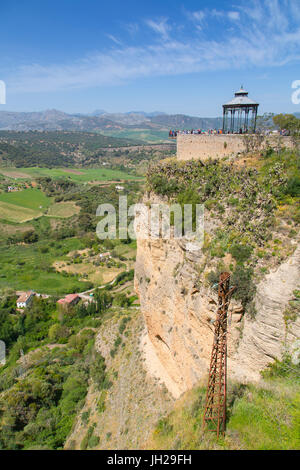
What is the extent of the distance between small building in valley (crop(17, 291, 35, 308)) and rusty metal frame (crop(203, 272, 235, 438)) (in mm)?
36081

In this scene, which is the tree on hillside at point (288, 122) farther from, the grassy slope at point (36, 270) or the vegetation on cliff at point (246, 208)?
the grassy slope at point (36, 270)

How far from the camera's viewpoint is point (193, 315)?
40.3 feet

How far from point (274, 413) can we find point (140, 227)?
10.9m

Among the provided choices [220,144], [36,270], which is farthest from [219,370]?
[36,270]

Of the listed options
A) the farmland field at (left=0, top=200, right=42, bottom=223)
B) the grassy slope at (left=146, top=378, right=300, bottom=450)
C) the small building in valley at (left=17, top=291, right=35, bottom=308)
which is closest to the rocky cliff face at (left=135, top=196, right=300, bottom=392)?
the grassy slope at (left=146, top=378, right=300, bottom=450)

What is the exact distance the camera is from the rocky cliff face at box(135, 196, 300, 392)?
9461mm

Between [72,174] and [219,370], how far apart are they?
11999 centimetres

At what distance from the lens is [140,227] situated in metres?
17.2

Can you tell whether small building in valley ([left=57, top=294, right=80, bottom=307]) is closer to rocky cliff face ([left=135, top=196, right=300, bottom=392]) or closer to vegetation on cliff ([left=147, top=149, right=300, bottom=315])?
rocky cliff face ([left=135, top=196, right=300, bottom=392])

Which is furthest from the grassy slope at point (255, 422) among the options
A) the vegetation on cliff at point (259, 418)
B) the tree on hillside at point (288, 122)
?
the tree on hillside at point (288, 122)

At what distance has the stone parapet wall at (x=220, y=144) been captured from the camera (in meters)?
14.3

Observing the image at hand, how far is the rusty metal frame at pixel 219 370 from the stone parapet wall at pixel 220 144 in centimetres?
877
